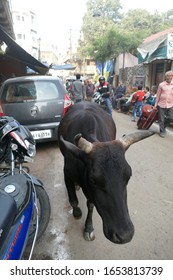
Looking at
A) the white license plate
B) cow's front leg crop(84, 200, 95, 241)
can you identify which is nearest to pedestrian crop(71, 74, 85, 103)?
the white license plate

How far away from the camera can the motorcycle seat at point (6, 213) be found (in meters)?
1.56

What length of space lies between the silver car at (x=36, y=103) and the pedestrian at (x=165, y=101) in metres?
3.30

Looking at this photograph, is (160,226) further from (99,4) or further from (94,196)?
(99,4)

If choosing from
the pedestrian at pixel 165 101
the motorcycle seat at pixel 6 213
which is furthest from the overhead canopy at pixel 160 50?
the motorcycle seat at pixel 6 213

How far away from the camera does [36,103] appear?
5547 millimetres

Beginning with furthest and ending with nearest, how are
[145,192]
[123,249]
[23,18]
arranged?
1. [23,18]
2. [145,192]
3. [123,249]

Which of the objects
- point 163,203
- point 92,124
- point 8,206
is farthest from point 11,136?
point 163,203

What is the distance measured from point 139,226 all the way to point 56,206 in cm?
123

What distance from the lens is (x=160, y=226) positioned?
123 inches

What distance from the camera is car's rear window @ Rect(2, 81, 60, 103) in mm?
5621

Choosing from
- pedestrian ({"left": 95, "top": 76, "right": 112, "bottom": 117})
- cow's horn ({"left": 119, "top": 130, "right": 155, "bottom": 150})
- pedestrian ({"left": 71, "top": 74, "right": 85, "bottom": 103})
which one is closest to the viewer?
cow's horn ({"left": 119, "top": 130, "right": 155, "bottom": 150})

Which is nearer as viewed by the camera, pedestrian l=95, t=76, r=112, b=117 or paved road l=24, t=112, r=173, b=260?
paved road l=24, t=112, r=173, b=260

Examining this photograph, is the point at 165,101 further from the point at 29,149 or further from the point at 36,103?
the point at 29,149

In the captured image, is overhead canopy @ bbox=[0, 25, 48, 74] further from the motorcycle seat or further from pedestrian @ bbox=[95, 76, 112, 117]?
the motorcycle seat
